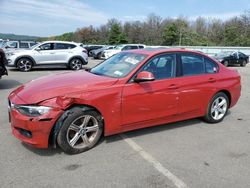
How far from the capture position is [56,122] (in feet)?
12.9

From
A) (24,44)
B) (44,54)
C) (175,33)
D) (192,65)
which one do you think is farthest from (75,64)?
(175,33)

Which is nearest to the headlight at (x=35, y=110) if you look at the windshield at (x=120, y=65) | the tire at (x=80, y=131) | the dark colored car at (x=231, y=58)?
the tire at (x=80, y=131)

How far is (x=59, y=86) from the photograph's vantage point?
418cm

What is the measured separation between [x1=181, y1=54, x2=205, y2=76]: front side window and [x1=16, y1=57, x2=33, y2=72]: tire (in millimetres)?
11472

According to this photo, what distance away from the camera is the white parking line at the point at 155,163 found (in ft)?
11.2

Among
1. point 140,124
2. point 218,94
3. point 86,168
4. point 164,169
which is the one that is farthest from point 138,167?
point 218,94

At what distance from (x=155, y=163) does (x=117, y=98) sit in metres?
1.14

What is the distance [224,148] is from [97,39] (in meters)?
75.5

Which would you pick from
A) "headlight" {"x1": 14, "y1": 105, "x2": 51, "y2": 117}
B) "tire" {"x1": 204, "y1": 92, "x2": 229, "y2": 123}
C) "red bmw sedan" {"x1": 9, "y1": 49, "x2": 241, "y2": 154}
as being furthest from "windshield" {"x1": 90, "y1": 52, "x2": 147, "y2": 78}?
"tire" {"x1": 204, "y1": 92, "x2": 229, "y2": 123}

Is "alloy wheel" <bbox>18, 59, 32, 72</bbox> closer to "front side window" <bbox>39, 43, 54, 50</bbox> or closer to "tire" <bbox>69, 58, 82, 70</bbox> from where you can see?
"front side window" <bbox>39, 43, 54, 50</bbox>

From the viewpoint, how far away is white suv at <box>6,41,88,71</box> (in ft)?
48.6

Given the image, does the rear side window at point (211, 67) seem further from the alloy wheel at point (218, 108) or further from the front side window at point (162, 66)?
the front side window at point (162, 66)

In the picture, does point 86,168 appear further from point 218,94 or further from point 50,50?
point 50,50

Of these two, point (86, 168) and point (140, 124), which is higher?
point (140, 124)
